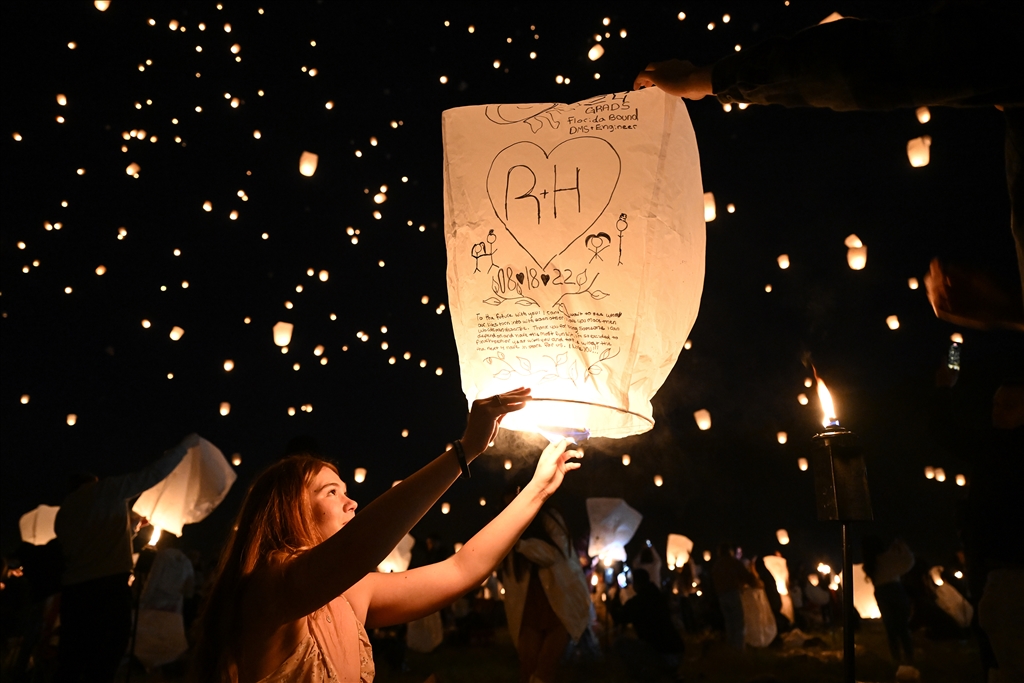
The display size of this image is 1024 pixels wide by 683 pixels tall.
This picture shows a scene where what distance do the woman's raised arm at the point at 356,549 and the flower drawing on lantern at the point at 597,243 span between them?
0.54 metres

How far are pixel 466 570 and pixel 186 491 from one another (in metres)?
3.82

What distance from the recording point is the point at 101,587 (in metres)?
4.32

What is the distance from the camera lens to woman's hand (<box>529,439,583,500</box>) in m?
1.90

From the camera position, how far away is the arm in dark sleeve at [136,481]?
4.37m

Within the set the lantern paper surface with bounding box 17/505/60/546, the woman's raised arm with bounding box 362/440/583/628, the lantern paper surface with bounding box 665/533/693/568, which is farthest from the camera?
the lantern paper surface with bounding box 665/533/693/568

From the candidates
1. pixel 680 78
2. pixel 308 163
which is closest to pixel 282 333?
pixel 308 163

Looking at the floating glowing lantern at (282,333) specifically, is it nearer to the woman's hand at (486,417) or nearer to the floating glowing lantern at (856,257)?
the floating glowing lantern at (856,257)

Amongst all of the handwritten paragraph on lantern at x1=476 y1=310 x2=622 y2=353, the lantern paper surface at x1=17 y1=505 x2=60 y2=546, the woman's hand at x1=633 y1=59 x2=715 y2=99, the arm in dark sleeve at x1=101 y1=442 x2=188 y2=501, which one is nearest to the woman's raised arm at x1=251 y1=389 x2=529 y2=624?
the handwritten paragraph on lantern at x1=476 y1=310 x2=622 y2=353

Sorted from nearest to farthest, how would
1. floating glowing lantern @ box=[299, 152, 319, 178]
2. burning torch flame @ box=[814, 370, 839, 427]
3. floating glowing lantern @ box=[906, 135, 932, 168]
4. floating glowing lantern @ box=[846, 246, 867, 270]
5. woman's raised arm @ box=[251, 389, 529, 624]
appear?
1. woman's raised arm @ box=[251, 389, 529, 624]
2. burning torch flame @ box=[814, 370, 839, 427]
3. floating glowing lantern @ box=[906, 135, 932, 168]
4. floating glowing lantern @ box=[299, 152, 319, 178]
5. floating glowing lantern @ box=[846, 246, 867, 270]

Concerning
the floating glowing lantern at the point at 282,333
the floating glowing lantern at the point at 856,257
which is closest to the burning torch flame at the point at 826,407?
the floating glowing lantern at the point at 856,257

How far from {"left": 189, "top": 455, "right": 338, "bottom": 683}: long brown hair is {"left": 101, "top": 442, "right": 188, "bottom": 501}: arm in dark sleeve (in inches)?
122

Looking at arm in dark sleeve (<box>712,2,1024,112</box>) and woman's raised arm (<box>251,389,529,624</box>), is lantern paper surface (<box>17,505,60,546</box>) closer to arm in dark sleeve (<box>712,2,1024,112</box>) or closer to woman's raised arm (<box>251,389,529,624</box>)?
woman's raised arm (<box>251,389,529,624</box>)

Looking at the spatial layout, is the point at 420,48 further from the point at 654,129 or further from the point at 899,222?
the point at 899,222

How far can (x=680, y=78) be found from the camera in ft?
5.05
